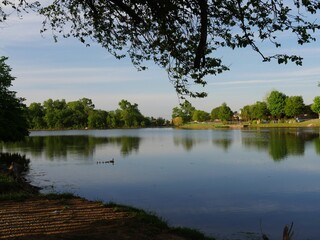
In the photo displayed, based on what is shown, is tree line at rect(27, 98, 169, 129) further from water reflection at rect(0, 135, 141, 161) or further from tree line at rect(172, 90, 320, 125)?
water reflection at rect(0, 135, 141, 161)

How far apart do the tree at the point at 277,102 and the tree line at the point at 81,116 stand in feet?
235

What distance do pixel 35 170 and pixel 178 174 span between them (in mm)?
12071

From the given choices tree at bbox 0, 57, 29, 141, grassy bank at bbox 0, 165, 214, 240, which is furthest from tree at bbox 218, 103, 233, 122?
grassy bank at bbox 0, 165, 214, 240

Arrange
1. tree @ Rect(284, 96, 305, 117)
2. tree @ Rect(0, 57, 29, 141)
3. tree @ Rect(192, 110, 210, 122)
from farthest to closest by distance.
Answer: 1. tree @ Rect(192, 110, 210, 122)
2. tree @ Rect(284, 96, 305, 117)
3. tree @ Rect(0, 57, 29, 141)

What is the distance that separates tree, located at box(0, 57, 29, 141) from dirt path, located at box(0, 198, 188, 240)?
17879 millimetres

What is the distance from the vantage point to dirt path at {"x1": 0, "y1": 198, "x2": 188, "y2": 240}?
9.09 meters

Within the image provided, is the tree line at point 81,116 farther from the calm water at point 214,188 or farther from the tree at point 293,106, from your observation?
the calm water at point 214,188

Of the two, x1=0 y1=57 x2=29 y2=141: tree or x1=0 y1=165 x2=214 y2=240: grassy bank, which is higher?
x1=0 y1=57 x2=29 y2=141: tree

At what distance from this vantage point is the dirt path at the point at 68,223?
9094 mm

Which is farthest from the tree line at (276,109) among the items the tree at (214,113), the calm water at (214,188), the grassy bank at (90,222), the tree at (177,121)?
the grassy bank at (90,222)

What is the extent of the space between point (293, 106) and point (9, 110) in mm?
96896

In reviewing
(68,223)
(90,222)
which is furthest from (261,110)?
(68,223)

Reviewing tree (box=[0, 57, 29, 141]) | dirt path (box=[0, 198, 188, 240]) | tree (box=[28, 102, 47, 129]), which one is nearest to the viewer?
dirt path (box=[0, 198, 188, 240])

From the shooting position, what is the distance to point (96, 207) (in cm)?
1284
